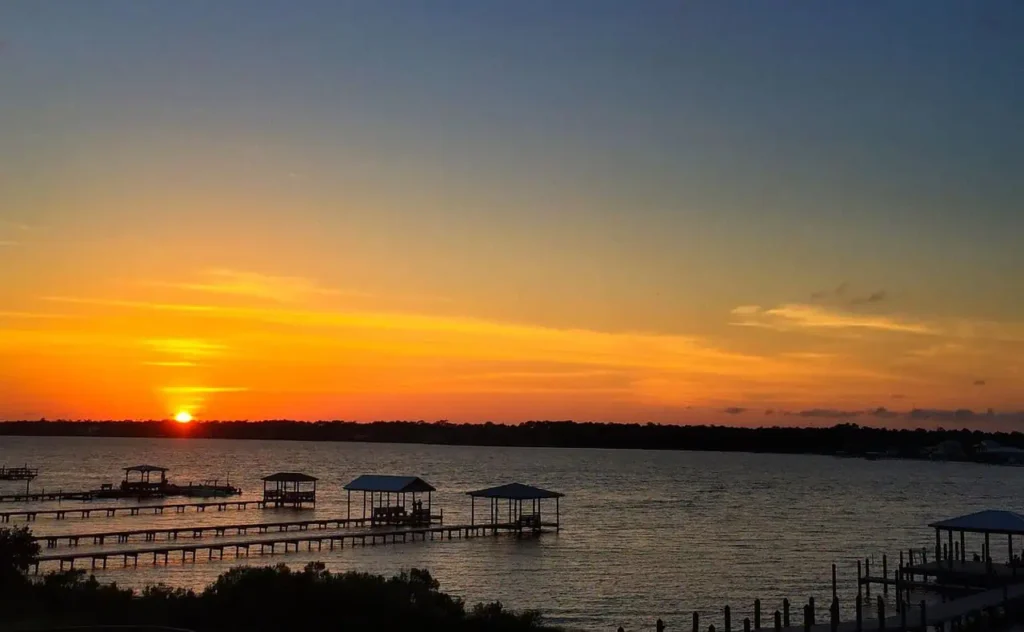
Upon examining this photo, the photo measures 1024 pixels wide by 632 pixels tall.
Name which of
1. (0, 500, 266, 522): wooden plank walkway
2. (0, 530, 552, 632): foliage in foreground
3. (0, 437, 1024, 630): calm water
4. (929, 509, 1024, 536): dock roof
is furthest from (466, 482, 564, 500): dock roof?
(0, 530, 552, 632): foliage in foreground

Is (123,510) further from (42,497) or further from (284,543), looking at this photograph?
(284,543)

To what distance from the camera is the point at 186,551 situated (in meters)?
44.6

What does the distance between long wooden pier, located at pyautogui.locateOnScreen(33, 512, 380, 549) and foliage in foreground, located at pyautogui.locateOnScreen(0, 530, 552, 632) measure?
82.6 ft

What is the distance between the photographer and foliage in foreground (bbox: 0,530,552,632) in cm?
1877

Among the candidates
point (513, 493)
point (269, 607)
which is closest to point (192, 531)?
point (513, 493)

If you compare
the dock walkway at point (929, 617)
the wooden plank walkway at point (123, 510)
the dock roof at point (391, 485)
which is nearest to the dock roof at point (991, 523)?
the dock walkway at point (929, 617)

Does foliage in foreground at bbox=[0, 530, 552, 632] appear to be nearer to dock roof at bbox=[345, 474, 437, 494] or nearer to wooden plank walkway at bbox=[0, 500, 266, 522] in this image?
dock roof at bbox=[345, 474, 437, 494]

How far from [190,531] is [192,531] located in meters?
0.41

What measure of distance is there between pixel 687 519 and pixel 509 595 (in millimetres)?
39256

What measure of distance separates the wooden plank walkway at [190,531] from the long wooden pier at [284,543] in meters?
1.63

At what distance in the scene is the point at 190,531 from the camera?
170ft

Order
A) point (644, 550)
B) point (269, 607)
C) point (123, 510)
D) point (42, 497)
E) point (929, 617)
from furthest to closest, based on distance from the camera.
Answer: point (42, 497)
point (123, 510)
point (644, 550)
point (929, 617)
point (269, 607)

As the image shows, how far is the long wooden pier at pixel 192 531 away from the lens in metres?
46.6

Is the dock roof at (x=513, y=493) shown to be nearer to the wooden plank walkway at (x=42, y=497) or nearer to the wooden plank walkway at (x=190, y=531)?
the wooden plank walkway at (x=190, y=531)
